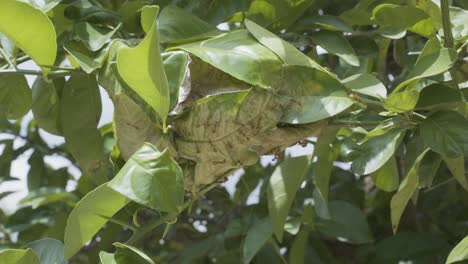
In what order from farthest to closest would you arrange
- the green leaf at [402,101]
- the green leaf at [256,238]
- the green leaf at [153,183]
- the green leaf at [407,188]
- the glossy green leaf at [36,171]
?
the glossy green leaf at [36,171] → the green leaf at [256,238] → the green leaf at [407,188] → the green leaf at [402,101] → the green leaf at [153,183]

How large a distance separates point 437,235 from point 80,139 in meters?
0.60

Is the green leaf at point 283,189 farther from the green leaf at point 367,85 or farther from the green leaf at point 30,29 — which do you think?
the green leaf at point 30,29

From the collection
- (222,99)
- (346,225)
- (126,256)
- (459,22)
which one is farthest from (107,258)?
(346,225)

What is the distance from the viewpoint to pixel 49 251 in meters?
0.79

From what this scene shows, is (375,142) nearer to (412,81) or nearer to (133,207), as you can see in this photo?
(412,81)

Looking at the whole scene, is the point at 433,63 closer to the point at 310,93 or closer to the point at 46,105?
the point at 310,93

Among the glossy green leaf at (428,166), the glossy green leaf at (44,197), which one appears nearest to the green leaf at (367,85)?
the glossy green leaf at (428,166)

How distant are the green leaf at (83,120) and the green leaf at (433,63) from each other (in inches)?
12.5

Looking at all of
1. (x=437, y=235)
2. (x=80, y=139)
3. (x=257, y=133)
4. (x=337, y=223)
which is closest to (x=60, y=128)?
(x=80, y=139)

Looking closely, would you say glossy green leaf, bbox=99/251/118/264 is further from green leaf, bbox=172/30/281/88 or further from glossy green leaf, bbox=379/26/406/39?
glossy green leaf, bbox=379/26/406/39

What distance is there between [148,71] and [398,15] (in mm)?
281

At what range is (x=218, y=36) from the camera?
0.72 metres

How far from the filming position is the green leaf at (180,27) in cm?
75

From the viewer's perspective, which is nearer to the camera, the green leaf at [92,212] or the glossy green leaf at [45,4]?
the green leaf at [92,212]
